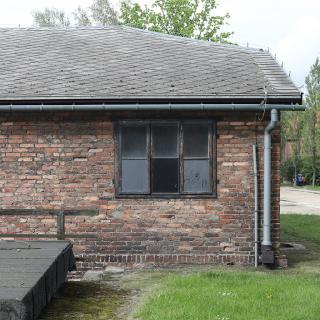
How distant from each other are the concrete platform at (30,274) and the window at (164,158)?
2.21 metres

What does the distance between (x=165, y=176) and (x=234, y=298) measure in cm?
345

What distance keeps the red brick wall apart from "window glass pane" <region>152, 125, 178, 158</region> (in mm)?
286

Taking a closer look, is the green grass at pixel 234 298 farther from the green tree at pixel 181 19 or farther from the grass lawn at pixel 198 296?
the green tree at pixel 181 19

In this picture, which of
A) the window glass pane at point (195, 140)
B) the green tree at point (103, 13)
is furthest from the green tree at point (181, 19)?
the window glass pane at point (195, 140)

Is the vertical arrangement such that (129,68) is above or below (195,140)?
above

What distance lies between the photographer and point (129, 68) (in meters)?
11.1

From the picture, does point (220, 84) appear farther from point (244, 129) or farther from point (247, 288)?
point (247, 288)

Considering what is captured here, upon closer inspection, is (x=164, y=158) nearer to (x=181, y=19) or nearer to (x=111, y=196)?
(x=111, y=196)

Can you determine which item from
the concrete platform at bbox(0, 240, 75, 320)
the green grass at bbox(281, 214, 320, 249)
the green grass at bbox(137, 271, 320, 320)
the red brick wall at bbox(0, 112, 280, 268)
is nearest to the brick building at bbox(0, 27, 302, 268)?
the red brick wall at bbox(0, 112, 280, 268)

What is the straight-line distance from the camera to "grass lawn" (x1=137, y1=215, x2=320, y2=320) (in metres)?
6.10

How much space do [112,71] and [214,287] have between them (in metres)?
5.20

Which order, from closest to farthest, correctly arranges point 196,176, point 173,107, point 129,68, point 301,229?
point 173,107, point 196,176, point 129,68, point 301,229

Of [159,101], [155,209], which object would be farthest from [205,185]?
[159,101]

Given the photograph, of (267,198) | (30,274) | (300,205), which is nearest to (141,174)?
(267,198)
